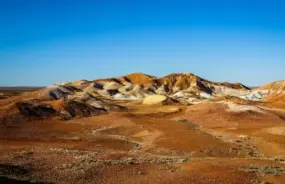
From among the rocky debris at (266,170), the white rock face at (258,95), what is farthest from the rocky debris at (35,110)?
the white rock face at (258,95)

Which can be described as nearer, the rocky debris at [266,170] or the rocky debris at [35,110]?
the rocky debris at [266,170]

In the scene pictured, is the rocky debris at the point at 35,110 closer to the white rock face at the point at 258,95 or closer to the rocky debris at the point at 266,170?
the rocky debris at the point at 266,170

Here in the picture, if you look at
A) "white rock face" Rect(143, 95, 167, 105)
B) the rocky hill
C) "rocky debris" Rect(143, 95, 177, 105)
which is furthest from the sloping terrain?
"white rock face" Rect(143, 95, 167, 105)

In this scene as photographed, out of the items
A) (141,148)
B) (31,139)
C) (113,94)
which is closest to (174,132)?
(141,148)

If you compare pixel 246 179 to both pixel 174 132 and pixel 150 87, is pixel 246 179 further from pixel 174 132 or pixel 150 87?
pixel 150 87

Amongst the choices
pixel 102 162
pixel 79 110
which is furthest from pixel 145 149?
pixel 79 110

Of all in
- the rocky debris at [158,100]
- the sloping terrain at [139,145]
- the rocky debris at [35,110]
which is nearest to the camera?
the sloping terrain at [139,145]

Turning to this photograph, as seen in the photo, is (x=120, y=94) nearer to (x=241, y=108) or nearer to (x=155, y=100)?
(x=155, y=100)

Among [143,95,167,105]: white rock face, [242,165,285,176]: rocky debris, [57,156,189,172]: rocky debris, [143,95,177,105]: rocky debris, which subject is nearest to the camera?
[242,165,285,176]: rocky debris

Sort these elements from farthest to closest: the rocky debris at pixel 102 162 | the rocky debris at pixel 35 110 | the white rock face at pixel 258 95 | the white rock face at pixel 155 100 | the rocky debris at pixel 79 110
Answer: the white rock face at pixel 258 95
the white rock face at pixel 155 100
the rocky debris at pixel 79 110
the rocky debris at pixel 35 110
the rocky debris at pixel 102 162

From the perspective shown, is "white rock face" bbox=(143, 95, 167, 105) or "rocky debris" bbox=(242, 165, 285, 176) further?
"white rock face" bbox=(143, 95, 167, 105)

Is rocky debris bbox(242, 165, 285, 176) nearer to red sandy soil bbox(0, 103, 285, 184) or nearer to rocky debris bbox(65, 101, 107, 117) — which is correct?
red sandy soil bbox(0, 103, 285, 184)
